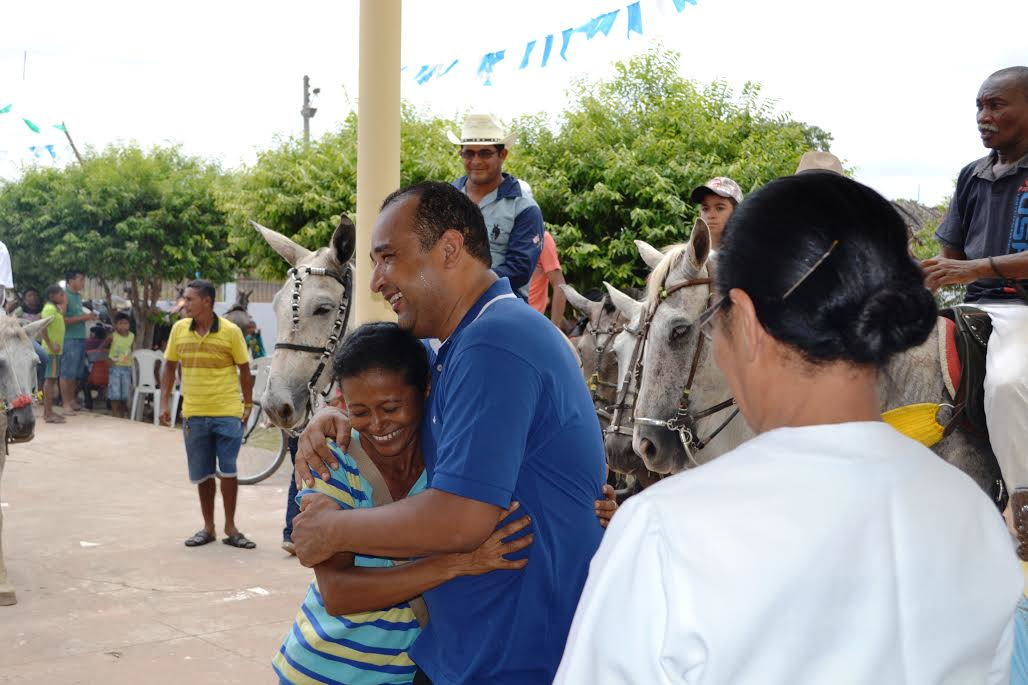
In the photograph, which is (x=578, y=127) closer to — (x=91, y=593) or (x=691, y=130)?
(x=691, y=130)

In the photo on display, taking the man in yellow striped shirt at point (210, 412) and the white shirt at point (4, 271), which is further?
the man in yellow striped shirt at point (210, 412)

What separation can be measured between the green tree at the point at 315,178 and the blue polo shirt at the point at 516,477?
12.7 metres

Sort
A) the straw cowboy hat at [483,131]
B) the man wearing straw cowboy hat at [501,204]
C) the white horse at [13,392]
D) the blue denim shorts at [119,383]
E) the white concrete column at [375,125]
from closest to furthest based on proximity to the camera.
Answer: the white concrete column at [375,125] → the man wearing straw cowboy hat at [501,204] → the straw cowboy hat at [483,131] → the white horse at [13,392] → the blue denim shorts at [119,383]

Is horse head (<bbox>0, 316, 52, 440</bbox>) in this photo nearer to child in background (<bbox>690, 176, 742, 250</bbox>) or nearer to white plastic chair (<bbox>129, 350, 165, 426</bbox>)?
child in background (<bbox>690, 176, 742, 250</bbox>)

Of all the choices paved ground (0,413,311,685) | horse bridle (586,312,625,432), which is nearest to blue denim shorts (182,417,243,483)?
paved ground (0,413,311,685)

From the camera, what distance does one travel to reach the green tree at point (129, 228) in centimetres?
2211

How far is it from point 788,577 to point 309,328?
5.54 m

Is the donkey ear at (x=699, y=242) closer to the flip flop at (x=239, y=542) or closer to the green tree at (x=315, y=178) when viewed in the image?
the flip flop at (x=239, y=542)

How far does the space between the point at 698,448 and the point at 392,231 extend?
7.64 ft

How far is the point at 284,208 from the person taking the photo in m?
16.1

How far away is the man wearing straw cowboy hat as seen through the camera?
227 inches

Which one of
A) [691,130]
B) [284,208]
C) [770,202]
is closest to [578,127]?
[691,130]

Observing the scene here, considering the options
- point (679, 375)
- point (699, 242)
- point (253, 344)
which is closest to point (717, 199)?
point (699, 242)

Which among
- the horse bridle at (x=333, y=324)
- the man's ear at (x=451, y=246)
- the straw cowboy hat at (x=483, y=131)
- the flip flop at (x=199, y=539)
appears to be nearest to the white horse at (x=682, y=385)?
the straw cowboy hat at (x=483, y=131)
